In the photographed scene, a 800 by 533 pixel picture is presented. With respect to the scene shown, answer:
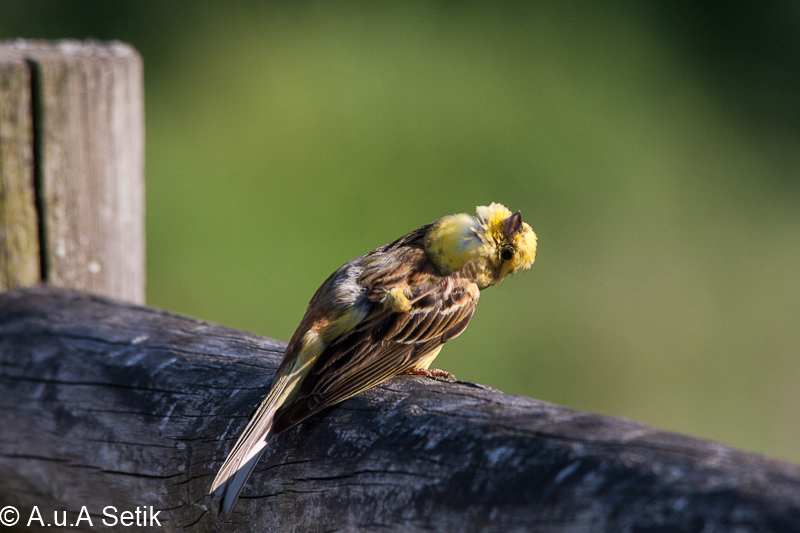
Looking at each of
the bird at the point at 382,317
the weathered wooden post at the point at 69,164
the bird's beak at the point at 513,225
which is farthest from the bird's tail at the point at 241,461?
the weathered wooden post at the point at 69,164

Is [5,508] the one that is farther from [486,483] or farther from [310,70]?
[310,70]

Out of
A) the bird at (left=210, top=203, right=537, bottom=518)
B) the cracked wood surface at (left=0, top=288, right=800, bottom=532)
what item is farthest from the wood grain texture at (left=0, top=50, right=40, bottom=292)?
the bird at (left=210, top=203, right=537, bottom=518)

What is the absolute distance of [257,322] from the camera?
628 cm

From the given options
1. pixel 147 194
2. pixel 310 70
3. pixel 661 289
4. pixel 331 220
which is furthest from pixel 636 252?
pixel 147 194

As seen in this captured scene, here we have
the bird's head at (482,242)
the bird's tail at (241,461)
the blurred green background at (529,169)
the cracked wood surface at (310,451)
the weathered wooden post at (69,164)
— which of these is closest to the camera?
the cracked wood surface at (310,451)

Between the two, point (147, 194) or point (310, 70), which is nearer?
point (147, 194)

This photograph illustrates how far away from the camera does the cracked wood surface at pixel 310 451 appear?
1.44m

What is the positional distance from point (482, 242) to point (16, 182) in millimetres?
1809

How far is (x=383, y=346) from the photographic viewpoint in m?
2.55

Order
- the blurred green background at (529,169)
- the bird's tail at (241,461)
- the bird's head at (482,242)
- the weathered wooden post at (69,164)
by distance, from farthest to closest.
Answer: the blurred green background at (529,169), the weathered wooden post at (69,164), the bird's head at (482,242), the bird's tail at (241,461)

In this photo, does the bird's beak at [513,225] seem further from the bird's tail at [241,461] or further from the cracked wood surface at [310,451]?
the bird's tail at [241,461]

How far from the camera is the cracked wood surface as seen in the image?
1.44 metres

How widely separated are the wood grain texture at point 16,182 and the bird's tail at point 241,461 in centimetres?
158

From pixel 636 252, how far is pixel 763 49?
11.4ft
